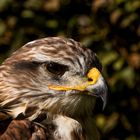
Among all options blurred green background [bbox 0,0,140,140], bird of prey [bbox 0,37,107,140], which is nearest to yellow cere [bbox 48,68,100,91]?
bird of prey [bbox 0,37,107,140]

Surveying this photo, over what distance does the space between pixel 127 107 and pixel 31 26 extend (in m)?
1.13

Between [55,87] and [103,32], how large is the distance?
8.70ft

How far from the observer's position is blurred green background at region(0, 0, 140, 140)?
8367mm

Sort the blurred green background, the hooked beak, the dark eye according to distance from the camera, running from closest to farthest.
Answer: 1. the hooked beak
2. the dark eye
3. the blurred green background

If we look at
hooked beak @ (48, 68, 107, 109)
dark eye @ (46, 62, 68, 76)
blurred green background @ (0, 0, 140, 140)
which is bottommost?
Result: blurred green background @ (0, 0, 140, 140)

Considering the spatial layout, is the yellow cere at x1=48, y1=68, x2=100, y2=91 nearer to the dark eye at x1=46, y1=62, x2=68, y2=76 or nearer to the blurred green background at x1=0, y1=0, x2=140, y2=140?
the dark eye at x1=46, y1=62, x2=68, y2=76

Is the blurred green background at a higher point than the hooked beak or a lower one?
lower

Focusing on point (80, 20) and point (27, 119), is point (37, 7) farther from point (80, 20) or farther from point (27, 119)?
point (27, 119)

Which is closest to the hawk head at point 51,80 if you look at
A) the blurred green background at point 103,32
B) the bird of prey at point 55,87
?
the bird of prey at point 55,87

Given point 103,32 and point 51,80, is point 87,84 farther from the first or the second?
point 103,32

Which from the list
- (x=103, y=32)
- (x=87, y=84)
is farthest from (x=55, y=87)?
(x=103, y=32)

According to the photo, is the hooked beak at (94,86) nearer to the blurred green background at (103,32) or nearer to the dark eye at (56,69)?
the dark eye at (56,69)

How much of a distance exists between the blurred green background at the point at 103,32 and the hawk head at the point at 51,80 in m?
2.38

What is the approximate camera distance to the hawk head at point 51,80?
5789 millimetres
